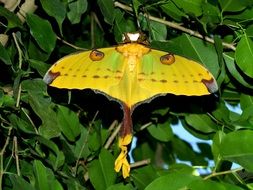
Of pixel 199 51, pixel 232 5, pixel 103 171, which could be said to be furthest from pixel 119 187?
pixel 232 5

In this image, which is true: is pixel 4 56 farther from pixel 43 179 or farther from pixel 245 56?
pixel 245 56

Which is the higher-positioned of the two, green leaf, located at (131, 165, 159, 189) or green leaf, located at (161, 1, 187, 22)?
green leaf, located at (161, 1, 187, 22)

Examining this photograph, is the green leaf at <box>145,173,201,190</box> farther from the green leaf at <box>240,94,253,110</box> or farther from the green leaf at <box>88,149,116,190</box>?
the green leaf at <box>240,94,253,110</box>

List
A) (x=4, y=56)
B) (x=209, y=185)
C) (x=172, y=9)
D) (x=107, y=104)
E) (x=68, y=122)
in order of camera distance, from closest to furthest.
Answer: (x=209, y=185) → (x=4, y=56) → (x=172, y=9) → (x=68, y=122) → (x=107, y=104)

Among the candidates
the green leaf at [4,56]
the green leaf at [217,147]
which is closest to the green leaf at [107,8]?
the green leaf at [4,56]

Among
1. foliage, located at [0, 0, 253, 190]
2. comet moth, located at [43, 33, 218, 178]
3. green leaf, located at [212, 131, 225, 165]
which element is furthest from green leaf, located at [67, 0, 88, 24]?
green leaf, located at [212, 131, 225, 165]

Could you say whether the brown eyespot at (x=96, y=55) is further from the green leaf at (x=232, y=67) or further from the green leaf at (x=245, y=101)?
the green leaf at (x=245, y=101)
